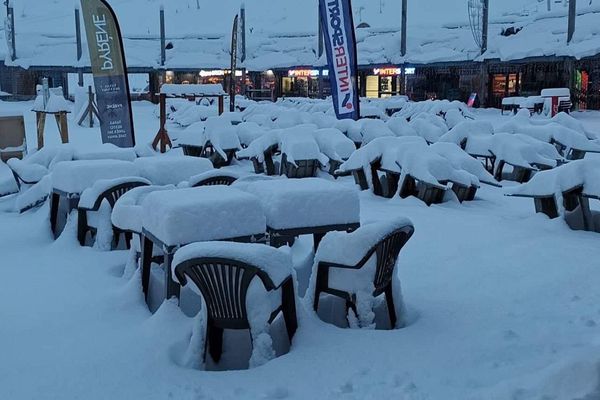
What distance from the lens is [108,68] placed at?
11570 mm

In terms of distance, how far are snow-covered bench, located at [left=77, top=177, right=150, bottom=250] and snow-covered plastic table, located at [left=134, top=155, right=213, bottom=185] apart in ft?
2.12

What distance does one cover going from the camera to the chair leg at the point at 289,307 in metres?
3.78

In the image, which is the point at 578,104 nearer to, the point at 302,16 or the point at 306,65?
the point at 306,65

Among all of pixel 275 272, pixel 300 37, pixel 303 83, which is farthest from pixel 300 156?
pixel 300 37

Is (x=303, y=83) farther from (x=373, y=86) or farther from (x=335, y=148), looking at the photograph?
(x=335, y=148)

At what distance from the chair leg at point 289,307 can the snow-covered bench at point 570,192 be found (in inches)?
150

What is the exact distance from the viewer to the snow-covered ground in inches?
130

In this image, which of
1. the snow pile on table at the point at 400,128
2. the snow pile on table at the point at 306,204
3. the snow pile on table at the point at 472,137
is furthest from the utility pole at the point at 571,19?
the snow pile on table at the point at 306,204

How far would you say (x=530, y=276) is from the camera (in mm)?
5262

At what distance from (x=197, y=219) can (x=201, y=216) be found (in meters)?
0.03

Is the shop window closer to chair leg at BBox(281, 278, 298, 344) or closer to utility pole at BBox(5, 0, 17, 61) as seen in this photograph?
utility pole at BBox(5, 0, 17, 61)

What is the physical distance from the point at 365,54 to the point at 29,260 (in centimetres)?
3393

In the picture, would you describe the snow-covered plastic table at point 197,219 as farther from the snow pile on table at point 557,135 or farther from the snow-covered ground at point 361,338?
the snow pile on table at point 557,135

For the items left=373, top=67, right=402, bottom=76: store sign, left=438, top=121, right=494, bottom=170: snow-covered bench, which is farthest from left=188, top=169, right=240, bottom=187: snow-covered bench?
left=373, top=67, right=402, bottom=76: store sign
